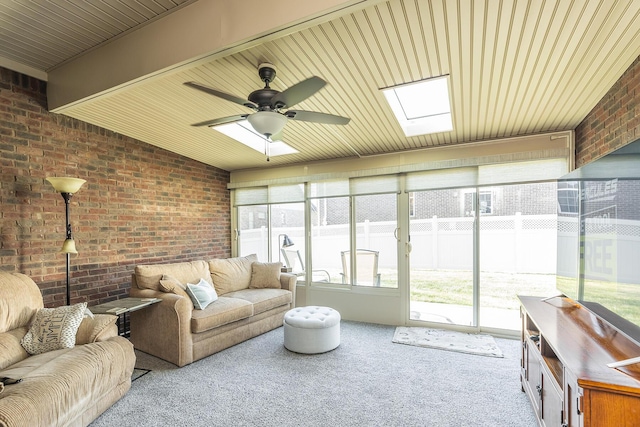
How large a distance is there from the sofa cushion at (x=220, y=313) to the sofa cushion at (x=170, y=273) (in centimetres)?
48

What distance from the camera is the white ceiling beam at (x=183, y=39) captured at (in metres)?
1.74

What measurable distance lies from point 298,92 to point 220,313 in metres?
Answer: 2.42

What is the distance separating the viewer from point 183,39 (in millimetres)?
Answer: 2139

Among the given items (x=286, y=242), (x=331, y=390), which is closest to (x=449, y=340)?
(x=331, y=390)

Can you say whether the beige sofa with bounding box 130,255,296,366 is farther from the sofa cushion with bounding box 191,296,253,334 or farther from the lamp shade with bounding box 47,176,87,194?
the lamp shade with bounding box 47,176,87,194

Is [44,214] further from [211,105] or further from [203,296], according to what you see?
[211,105]

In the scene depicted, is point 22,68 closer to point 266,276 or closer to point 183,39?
point 183,39

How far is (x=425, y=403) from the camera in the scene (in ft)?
7.66

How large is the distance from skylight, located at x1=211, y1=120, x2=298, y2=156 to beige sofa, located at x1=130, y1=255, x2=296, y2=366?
5.62 feet

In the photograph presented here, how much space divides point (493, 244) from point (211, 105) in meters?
3.62

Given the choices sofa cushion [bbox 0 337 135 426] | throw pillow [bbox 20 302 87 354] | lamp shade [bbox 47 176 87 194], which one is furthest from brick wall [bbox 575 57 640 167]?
lamp shade [bbox 47 176 87 194]

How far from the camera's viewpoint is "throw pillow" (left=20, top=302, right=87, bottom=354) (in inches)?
87.7

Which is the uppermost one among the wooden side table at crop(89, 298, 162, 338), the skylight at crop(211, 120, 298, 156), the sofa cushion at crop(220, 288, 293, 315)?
the skylight at crop(211, 120, 298, 156)

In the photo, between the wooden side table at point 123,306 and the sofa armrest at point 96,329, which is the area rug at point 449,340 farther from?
the sofa armrest at point 96,329
